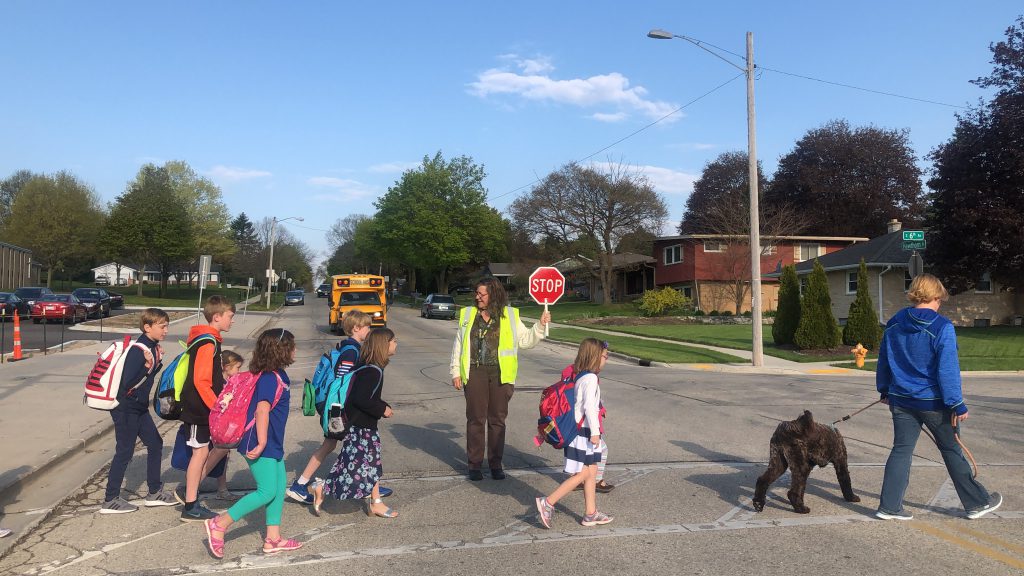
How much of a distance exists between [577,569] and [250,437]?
2.26 meters

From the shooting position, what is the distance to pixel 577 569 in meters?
4.59

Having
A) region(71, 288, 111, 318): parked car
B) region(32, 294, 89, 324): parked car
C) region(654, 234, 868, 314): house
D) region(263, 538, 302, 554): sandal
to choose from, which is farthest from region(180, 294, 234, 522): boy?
region(654, 234, 868, 314): house

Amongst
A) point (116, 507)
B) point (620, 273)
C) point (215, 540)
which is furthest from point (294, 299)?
point (215, 540)

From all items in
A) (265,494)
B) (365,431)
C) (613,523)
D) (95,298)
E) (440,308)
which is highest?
(95,298)

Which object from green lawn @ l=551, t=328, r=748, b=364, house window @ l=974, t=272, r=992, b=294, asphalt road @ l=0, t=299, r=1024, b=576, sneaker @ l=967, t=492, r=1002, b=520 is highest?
house window @ l=974, t=272, r=992, b=294

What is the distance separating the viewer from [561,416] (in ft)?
18.2

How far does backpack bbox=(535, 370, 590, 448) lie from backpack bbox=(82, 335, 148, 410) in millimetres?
3213

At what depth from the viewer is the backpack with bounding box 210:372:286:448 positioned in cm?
500

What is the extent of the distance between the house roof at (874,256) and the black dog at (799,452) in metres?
29.9

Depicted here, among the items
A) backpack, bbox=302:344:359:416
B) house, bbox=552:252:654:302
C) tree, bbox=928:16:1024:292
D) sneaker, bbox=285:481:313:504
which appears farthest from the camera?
house, bbox=552:252:654:302

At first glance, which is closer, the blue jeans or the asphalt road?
the asphalt road

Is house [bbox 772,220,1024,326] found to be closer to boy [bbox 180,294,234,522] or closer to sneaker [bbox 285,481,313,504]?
sneaker [bbox 285,481,313,504]

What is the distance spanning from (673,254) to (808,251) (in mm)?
8488

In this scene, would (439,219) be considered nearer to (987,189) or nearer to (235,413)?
(987,189)
